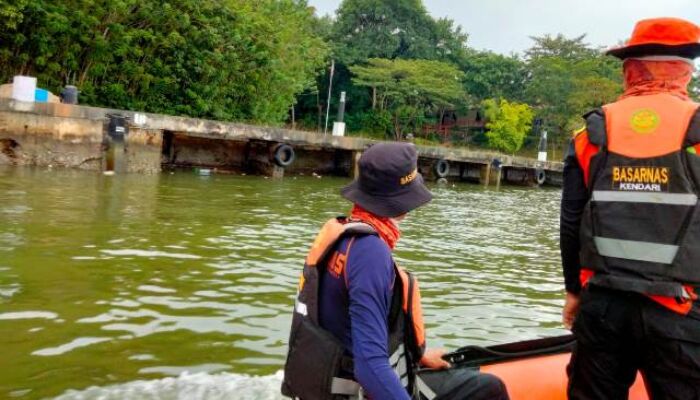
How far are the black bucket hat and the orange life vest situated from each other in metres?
0.60

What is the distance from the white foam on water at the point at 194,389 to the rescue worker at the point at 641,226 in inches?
70.7

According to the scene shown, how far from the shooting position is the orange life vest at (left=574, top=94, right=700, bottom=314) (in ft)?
6.66

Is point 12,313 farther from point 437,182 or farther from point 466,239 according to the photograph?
point 437,182

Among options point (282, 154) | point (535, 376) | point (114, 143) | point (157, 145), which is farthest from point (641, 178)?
point (282, 154)

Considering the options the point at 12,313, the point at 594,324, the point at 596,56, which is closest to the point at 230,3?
the point at 12,313

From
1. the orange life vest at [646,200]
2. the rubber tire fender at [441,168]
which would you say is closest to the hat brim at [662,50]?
the orange life vest at [646,200]

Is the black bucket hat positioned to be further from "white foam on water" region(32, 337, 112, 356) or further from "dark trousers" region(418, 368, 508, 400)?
"white foam on water" region(32, 337, 112, 356)

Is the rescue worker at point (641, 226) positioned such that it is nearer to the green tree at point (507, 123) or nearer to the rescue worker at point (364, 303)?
the rescue worker at point (364, 303)

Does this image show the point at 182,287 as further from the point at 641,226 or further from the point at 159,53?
the point at 159,53

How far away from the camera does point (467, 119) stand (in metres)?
44.3

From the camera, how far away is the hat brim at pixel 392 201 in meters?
2.21

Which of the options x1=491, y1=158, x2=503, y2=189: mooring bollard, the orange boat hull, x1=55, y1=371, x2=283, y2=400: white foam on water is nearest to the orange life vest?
the orange boat hull

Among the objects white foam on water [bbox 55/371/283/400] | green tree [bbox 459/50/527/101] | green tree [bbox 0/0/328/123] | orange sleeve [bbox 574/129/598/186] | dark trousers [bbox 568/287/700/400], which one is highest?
green tree [bbox 459/50/527/101]

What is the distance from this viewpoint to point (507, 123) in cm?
3794
